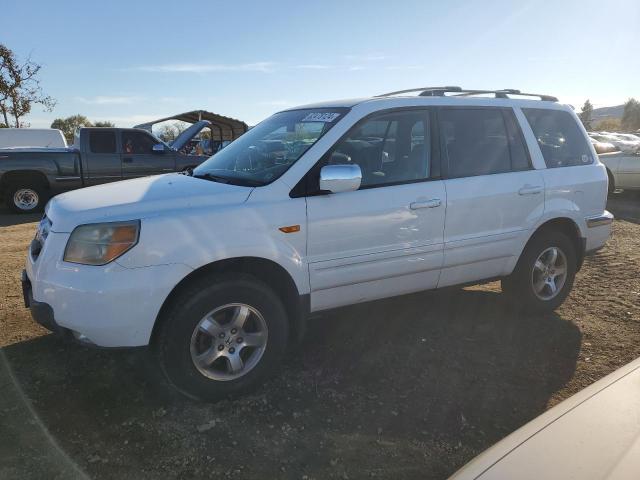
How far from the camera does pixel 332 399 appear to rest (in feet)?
10.4

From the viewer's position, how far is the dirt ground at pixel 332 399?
2.59 meters

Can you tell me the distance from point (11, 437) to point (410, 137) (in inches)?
124

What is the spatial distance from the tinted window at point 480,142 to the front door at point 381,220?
19 cm

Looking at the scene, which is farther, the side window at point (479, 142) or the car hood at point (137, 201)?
the side window at point (479, 142)

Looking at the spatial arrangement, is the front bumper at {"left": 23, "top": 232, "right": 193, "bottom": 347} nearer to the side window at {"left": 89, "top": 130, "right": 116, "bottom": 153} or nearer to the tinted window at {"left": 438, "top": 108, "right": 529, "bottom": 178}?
the tinted window at {"left": 438, "top": 108, "right": 529, "bottom": 178}

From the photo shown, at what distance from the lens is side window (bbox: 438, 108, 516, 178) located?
3.88 metres

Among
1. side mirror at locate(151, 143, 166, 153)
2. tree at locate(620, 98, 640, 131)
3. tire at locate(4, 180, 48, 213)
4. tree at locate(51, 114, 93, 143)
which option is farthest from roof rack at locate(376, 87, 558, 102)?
tree at locate(620, 98, 640, 131)

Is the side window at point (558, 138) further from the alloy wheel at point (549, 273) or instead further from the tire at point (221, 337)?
the tire at point (221, 337)

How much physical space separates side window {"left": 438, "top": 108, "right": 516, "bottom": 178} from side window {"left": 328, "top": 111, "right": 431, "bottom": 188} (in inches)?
7.6

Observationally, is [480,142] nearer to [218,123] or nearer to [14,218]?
[14,218]

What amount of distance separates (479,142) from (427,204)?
849 millimetres

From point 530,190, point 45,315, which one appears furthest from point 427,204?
point 45,315

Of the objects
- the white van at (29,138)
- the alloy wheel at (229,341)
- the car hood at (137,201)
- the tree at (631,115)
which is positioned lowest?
the alloy wheel at (229,341)

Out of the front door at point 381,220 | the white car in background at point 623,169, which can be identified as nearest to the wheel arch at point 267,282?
the front door at point 381,220
